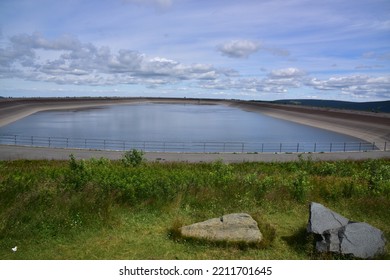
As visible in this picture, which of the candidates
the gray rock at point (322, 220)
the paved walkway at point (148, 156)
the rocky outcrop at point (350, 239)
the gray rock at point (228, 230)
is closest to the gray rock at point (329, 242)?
the rocky outcrop at point (350, 239)

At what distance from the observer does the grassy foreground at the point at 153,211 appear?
815 centimetres

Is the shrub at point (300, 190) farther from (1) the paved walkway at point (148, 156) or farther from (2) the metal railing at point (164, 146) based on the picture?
(2) the metal railing at point (164, 146)

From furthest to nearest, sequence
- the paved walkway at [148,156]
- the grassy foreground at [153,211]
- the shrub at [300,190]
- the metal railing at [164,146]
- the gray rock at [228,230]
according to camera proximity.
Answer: the metal railing at [164,146]
the paved walkway at [148,156]
the shrub at [300,190]
the gray rock at [228,230]
the grassy foreground at [153,211]

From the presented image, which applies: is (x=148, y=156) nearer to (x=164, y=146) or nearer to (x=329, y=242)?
(x=164, y=146)

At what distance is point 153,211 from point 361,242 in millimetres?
5611

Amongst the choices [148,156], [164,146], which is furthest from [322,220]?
[164,146]

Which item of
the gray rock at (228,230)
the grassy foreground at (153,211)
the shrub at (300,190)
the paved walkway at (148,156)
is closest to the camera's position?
the grassy foreground at (153,211)

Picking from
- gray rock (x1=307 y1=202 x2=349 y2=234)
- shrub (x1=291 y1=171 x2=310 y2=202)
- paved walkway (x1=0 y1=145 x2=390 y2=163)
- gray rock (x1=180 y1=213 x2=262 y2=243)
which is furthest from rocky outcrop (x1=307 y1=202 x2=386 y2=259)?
paved walkway (x1=0 y1=145 x2=390 y2=163)

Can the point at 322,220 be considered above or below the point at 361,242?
above

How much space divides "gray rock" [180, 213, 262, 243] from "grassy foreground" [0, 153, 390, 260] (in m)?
0.21

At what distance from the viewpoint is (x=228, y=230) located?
335 inches

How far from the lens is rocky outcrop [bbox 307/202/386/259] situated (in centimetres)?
766
